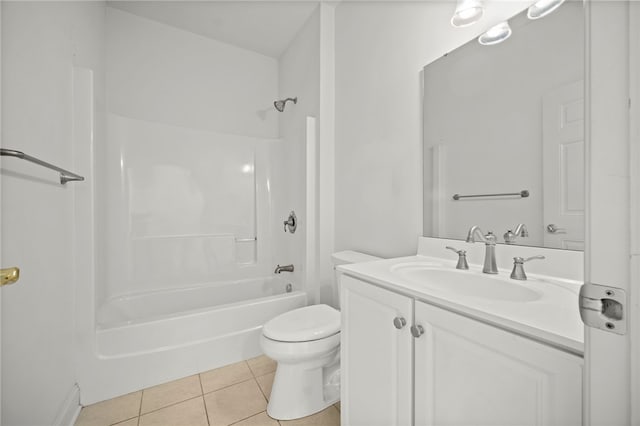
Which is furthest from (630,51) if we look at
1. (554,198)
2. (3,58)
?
(3,58)

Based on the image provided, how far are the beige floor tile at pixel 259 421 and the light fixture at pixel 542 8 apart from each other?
1.94 metres

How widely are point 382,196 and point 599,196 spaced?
127 centimetres

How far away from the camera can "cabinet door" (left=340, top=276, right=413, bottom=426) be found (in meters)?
0.77

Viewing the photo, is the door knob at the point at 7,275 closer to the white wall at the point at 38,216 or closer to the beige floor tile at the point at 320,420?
the white wall at the point at 38,216

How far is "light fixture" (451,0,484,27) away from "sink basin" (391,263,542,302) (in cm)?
103

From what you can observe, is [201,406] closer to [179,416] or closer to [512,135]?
[179,416]

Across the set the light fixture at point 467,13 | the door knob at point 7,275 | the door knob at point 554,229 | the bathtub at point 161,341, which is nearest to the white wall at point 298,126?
the bathtub at point 161,341

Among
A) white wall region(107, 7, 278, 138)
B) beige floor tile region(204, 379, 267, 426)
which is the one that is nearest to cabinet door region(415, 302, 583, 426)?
beige floor tile region(204, 379, 267, 426)

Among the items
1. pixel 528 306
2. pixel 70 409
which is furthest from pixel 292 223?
pixel 528 306

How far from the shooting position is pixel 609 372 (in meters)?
0.35

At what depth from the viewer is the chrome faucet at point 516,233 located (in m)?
0.99

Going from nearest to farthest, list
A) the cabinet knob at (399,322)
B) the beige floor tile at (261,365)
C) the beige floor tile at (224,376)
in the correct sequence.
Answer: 1. the cabinet knob at (399,322)
2. the beige floor tile at (224,376)
3. the beige floor tile at (261,365)

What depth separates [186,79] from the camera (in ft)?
8.02

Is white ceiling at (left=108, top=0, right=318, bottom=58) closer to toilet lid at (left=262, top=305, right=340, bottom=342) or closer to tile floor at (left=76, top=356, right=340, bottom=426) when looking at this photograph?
toilet lid at (left=262, top=305, right=340, bottom=342)
